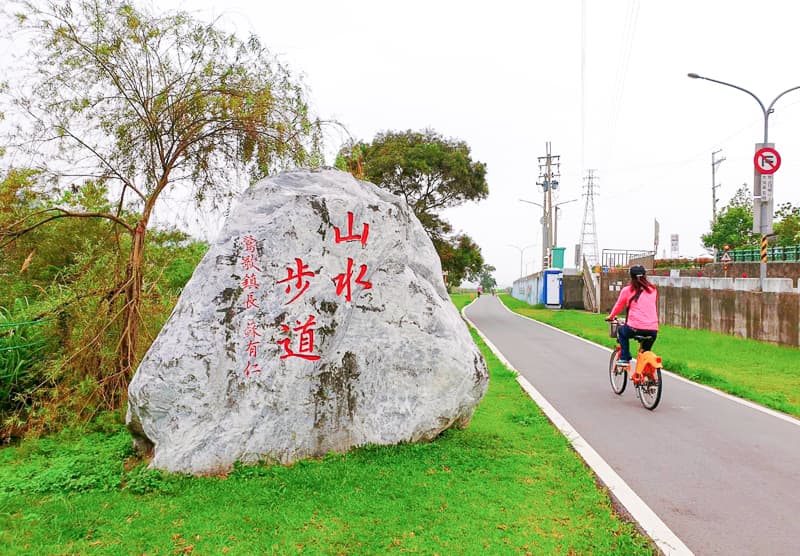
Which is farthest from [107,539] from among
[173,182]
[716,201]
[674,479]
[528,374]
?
[716,201]

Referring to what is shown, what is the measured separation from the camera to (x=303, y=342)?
501cm

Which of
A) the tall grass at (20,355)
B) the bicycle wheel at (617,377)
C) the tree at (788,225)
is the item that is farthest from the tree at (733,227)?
the tall grass at (20,355)

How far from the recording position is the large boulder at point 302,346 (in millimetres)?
4645

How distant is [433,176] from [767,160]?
11587mm

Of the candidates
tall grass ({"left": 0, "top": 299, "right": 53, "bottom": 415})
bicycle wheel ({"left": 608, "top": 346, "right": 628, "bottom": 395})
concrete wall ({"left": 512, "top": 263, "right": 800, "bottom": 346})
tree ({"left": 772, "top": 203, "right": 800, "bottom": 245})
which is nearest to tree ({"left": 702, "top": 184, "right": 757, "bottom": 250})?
tree ({"left": 772, "top": 203, "right": 800, "bottom": 245})

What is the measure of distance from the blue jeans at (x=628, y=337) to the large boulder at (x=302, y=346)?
10.3ft

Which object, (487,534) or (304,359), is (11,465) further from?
(487,534)

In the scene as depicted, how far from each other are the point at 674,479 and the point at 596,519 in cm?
138

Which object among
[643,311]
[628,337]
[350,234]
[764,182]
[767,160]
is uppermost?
[767,160]

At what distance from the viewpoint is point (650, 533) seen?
3.67 m

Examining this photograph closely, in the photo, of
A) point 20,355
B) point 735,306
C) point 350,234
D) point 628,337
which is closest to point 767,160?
point 735,306

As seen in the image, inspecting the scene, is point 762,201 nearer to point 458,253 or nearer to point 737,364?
point 737,364

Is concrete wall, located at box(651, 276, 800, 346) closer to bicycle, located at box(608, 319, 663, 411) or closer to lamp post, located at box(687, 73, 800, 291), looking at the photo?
lamp post, located at box(687, 73, 800, 291)

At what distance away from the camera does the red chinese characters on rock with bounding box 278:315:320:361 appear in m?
4.94
